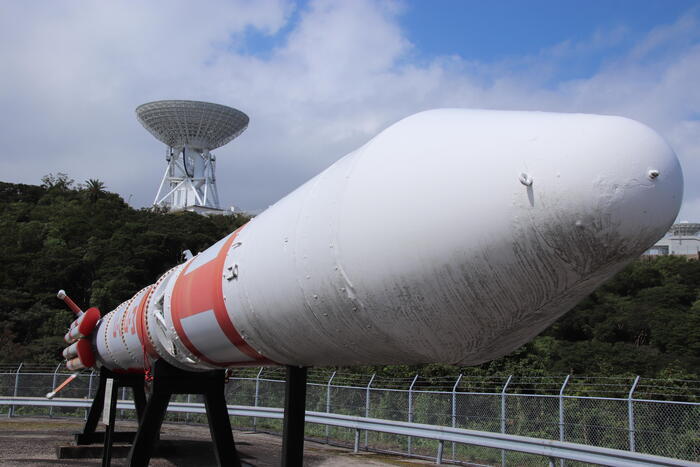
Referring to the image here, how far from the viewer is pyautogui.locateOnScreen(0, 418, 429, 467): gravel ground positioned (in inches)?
365

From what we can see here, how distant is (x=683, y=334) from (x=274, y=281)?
34.1m

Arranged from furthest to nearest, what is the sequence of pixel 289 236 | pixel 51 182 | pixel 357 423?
pixel 51 182
pixel 357 423
pixel 289 236

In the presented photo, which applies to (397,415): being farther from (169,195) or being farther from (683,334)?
(169,195)

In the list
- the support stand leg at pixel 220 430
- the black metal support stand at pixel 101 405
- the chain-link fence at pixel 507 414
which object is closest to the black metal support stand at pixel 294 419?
the support stand leg at pixel 220 430

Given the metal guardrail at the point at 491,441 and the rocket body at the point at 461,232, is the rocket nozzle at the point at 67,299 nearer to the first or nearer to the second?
the metal guardrail at the point at 491,441

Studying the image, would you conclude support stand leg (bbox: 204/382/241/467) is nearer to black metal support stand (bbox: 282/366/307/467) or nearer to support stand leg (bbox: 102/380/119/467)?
support stand leg (bbox: 102/380/119/467)

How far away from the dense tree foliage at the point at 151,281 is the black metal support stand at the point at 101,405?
1107cm

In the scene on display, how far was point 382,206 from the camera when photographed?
2.48 m

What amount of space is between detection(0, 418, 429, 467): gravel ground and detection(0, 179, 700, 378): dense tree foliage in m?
8.26

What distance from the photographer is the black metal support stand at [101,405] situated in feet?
27.6

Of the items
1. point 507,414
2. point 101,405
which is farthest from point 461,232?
point 101,405

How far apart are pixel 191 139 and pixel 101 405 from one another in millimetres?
64371

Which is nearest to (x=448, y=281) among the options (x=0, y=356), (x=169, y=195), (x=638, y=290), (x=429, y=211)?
(x=429, y=211)

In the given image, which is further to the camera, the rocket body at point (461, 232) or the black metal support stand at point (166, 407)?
the black metal support stand at point (166, 407)
